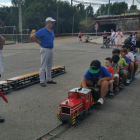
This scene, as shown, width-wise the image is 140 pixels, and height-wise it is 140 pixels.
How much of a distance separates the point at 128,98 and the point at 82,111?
2.21m

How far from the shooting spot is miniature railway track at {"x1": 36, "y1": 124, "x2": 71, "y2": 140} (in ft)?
13.7

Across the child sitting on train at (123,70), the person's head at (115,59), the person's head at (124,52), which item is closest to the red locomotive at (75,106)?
the person's head at (115,59)

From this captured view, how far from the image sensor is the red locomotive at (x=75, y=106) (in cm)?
454

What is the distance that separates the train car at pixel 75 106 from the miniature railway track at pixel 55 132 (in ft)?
0.41

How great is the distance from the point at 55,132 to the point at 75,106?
640mm

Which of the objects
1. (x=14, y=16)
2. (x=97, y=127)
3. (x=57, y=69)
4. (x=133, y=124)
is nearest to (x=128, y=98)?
(x=133, y=124)

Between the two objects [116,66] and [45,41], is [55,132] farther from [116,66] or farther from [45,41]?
[45,41]

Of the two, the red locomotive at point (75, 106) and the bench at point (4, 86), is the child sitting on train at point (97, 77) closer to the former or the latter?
the red locomotive at point (75, 106)

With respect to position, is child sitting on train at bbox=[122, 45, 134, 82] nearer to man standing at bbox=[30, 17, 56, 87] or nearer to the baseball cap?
man standing at bbox=[30, 17, 56, 87]

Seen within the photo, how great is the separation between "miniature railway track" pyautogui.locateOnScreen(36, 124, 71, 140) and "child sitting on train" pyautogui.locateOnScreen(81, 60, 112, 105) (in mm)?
1252

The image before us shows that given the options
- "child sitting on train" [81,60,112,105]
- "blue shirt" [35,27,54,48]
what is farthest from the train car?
"blue shirt" [35,27,54,48]

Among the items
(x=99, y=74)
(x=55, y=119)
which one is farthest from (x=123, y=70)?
(x=55, y=119)

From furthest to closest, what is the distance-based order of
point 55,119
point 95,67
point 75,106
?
point 95,67 → point 55,119 → point 75,106

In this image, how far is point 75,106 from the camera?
459 centimetres
